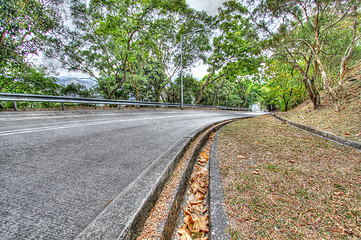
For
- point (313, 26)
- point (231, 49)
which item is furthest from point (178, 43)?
point (313, 26)

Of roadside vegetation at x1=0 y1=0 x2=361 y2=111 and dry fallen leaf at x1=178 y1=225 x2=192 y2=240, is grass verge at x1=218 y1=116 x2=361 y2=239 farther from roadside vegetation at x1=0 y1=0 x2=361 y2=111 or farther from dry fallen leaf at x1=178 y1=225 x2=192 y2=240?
roadside vegetation at x1=0 y1=0 x2=361 y2=111

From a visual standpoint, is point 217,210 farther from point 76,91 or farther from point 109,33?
point 76,91

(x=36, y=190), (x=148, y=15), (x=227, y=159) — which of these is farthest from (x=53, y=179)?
(x=148, y=15)

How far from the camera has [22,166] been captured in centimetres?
167

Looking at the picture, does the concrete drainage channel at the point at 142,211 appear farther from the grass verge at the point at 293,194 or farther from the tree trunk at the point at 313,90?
the tree trunk at the point at 313,90

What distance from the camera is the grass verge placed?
103 centimetres

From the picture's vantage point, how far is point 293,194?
1.41m

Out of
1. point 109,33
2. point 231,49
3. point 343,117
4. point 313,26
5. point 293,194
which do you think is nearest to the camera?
point 293,194

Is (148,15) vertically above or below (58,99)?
above

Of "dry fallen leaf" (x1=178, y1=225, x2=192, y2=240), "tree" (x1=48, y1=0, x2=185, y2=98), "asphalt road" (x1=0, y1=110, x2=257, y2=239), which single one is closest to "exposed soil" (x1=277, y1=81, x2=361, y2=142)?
"dry fallen leaf" (x1=178, y1=225, x2=192, y2=240)

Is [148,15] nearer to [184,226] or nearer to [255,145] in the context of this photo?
[255,145]

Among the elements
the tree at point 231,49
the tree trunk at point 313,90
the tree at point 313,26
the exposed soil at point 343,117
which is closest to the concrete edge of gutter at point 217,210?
the exposed soil at point 343,117

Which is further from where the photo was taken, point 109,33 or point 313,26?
point 109,33

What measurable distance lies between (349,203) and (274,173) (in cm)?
64
